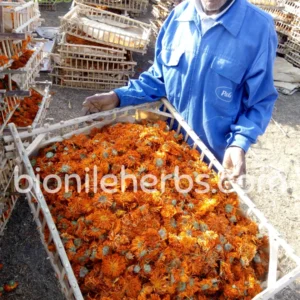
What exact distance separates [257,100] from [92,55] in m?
4.00

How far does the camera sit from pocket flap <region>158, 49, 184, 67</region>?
7.39 feet

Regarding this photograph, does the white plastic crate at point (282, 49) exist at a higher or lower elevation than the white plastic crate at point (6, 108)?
lower

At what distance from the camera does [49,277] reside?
9.61 feet

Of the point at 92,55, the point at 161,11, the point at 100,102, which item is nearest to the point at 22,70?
the point at 100,102

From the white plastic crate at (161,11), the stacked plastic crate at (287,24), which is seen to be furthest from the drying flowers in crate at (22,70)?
the stacked plastic crate at (287,24)

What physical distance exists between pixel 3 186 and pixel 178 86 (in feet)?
5.23

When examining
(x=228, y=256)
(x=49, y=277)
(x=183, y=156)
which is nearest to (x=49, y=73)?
(x=49, y=277)

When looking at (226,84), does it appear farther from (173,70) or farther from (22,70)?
(22,70)

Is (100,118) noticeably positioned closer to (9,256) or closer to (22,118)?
(22,118)

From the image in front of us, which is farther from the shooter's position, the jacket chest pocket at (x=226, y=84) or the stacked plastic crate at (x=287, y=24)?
the stacked plastic crate at (x=287, y=24)

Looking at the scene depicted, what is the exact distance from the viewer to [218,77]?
7.00ft

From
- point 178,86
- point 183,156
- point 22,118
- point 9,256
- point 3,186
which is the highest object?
point 178,86

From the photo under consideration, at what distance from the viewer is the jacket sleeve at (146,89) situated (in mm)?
2308

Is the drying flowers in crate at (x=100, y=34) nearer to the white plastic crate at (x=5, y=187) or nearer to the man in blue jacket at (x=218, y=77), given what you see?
the white plastic crate at (x=5, y=187)
